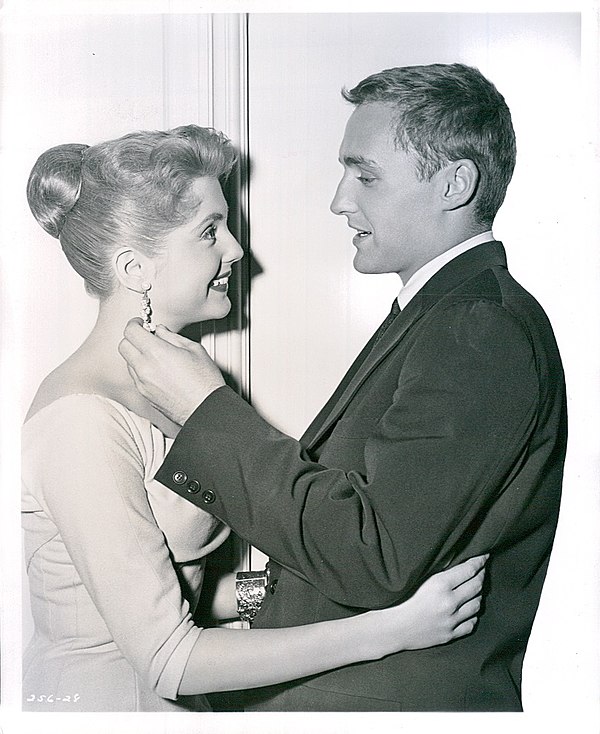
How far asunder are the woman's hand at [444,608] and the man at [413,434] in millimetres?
21

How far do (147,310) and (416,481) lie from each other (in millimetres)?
530

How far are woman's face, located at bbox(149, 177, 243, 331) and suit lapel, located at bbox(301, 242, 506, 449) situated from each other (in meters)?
0.26

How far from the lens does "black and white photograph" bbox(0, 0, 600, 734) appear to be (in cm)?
142

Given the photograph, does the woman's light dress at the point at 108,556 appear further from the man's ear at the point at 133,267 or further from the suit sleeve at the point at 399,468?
the man's ear at the point at 133,267

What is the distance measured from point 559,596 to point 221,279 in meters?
0.80

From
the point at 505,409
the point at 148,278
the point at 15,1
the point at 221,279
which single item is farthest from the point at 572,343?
the point at 15,1

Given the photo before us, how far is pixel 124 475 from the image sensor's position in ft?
4.82

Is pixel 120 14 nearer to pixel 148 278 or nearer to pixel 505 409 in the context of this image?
pixel 148 278

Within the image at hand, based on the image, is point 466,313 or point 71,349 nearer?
point 466,313

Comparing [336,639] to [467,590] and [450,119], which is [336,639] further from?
[450,119]

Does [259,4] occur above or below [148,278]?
above

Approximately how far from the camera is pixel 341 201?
151 cm

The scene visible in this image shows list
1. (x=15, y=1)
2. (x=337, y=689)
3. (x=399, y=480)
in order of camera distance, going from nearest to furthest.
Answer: (x=399, y=480)
(x=337, y=689)
(x=15, y=1)

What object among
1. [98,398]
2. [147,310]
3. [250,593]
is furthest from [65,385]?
[250,593]
